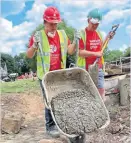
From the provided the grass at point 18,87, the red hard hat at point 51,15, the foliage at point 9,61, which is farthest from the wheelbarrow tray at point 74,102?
the foliage at point 9,61

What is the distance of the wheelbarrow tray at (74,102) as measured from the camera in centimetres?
402

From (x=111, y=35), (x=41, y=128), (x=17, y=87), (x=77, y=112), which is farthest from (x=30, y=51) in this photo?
(x=17, y=87)

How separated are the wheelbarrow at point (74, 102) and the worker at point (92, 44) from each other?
14.1 inches

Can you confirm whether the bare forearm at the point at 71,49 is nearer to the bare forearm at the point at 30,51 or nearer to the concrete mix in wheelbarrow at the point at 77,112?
the bare forearm at the point at 30,51

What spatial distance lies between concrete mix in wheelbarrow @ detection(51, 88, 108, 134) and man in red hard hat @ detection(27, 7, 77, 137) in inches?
16.7

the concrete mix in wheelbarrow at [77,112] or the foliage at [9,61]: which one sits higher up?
the concrete mix in wheelbarrow at [77,112]

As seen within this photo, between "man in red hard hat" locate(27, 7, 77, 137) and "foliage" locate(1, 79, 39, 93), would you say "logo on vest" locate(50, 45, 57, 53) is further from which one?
"foliage" locate(1, 79, 39, 93)

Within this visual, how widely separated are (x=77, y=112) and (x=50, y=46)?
97cm

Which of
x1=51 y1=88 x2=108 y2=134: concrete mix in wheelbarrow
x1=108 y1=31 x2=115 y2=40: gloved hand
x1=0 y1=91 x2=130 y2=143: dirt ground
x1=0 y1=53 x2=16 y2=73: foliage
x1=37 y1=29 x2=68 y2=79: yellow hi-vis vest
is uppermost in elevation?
x1=108 y1=31 x2=115 y2=40: gloved hand

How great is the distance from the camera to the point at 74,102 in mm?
4242

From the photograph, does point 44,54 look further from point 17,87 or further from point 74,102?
point 17,87

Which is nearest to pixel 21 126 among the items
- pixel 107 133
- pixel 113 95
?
pixel 107 133

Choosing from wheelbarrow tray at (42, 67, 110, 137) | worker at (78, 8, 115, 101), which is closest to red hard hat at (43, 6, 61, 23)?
worker at (78, 8, 115, 101)

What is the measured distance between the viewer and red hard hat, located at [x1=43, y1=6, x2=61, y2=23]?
447 centimetres
